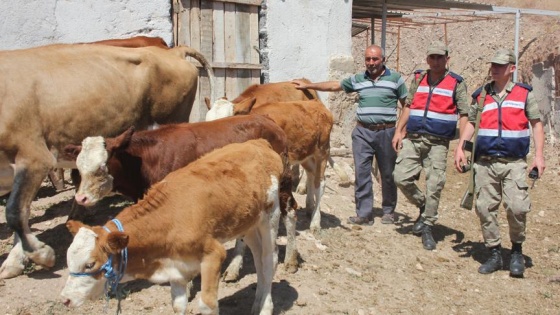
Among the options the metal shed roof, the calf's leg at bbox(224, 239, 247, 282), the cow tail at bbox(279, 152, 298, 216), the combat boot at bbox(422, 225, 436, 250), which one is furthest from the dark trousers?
the metal shed roof

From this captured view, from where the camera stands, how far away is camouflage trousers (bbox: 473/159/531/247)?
274 inches

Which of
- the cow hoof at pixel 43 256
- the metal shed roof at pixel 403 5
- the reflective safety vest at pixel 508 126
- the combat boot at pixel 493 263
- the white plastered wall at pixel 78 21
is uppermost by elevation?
the metal shed roof at pixel 403 5

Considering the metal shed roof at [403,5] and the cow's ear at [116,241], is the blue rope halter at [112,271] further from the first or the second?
the metal shed roof at [403,5]

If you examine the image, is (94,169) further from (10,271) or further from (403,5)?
(403,5)

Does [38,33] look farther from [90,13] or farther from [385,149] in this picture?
[385,149]

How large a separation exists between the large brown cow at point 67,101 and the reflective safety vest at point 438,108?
8.61ft

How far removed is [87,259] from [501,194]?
471 cm

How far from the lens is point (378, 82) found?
8.45m

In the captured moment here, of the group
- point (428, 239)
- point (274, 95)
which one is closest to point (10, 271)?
point (274, 95)

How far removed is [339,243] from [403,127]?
1.61 m

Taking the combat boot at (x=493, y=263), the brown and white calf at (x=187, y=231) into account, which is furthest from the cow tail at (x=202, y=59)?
the combat boot at (x=493, y=263)

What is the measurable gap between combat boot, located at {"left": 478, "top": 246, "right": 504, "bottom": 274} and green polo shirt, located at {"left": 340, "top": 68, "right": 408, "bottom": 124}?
6.80 feet

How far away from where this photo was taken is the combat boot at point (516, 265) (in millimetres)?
7191

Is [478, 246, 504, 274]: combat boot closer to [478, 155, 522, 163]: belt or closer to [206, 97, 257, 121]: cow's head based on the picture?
[478, 155, 522, 163]: belt
